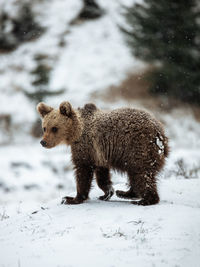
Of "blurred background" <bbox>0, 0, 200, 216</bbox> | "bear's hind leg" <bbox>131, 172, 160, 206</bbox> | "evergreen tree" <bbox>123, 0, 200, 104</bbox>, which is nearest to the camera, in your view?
"bear's hind leg" <bbox>131, 172, 160, 206</bbox>

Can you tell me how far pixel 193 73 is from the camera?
51.4ft

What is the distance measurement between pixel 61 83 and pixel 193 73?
29.3 feet

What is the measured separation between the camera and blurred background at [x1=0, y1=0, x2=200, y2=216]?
12463 millimetres

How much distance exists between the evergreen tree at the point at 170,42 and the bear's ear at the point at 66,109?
11.4m

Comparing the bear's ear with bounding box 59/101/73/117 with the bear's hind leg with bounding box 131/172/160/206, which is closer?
the bear's hind leg with bounding box 131/172/160/206

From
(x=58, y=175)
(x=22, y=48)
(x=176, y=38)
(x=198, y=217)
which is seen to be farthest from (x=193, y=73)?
(x=22, y=48)

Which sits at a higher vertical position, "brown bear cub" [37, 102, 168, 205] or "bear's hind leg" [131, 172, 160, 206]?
"brown bear cub" [37, 102, 168, 205]

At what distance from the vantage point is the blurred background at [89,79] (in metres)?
12.5

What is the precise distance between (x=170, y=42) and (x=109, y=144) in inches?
503

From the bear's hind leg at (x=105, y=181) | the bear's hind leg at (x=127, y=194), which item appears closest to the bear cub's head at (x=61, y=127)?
the bear's hind leg at (x=105, y=181)

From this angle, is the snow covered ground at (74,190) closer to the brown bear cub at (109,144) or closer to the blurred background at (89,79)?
the blurred background at (89,79)

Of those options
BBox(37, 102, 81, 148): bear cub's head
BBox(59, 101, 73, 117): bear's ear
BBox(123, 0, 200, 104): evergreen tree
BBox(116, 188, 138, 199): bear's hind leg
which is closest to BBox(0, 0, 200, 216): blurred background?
BBox(123, 0, 200, 104): evergreen tree

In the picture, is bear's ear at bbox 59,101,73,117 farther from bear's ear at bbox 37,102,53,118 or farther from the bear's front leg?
the bear's front leg

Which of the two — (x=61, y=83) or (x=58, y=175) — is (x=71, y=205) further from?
(x=61, y=83)
